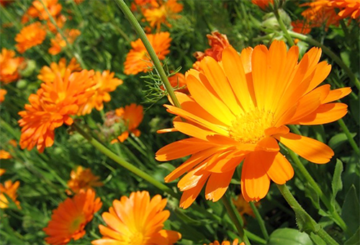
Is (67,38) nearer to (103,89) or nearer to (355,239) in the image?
(103,89)

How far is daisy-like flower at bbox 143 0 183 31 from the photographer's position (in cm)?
270

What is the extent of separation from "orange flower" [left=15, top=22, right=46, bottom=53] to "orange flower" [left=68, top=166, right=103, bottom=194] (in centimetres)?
149

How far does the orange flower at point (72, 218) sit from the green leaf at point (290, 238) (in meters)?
0.88

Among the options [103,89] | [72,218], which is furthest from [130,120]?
[72,218]

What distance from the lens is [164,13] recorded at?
2.77 meters

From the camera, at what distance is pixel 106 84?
242 cm

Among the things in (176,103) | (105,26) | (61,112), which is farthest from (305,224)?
(105,26)

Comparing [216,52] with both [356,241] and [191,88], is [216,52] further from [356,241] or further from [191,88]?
[356,241]

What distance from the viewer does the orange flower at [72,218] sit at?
198cm

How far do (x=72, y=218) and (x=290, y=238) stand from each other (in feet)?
3.82

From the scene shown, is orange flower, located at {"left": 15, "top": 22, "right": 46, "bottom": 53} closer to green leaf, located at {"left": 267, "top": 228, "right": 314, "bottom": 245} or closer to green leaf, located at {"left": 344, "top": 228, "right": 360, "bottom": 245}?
green leaf, located at {"left": 267, "top": 228, "right": 314, "bottom": 245}

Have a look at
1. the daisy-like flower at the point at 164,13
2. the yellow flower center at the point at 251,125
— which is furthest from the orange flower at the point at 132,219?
the daisy-like flower at the point at 164,13

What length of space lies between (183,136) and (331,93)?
5.03ft

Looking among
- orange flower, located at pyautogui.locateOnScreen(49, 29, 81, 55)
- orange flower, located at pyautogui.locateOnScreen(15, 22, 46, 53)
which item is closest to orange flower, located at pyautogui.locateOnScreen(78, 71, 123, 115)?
orange flower, located at pyautogui.locateOnScreen(49, 29, 81, 55)
